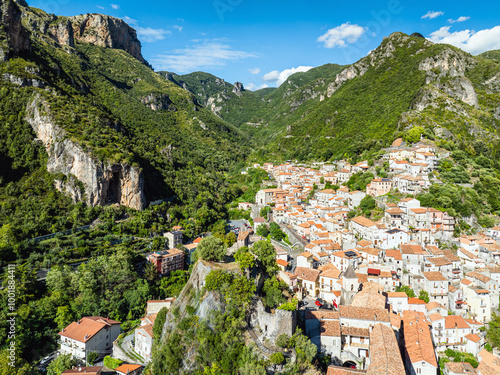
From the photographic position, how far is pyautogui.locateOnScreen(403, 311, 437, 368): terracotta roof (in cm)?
2414

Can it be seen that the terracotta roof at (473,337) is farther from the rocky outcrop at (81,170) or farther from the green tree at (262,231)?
the rocky outcrop at (81,170)

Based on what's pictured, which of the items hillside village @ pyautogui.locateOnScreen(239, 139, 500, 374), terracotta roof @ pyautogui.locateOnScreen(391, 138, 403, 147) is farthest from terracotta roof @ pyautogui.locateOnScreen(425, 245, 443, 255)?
terracotta roof @ pyautogui.locateOnScreen(391, 138, 403, 147)

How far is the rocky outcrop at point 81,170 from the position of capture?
51312mm

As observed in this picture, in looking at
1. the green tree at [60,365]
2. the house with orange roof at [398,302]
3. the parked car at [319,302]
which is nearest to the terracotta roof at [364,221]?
the house with orange roof at [398,302]

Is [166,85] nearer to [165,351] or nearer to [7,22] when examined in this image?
[7,22]

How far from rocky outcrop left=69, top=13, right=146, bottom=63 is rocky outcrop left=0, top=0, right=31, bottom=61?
76716 mm

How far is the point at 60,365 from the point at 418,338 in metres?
29.8

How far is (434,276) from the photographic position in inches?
1304

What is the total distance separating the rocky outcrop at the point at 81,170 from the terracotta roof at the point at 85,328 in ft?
81.7

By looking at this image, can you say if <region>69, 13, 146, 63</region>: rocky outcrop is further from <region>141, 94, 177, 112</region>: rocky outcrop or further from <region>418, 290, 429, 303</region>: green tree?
<region>418, 290, 429, 303</region>: green tree

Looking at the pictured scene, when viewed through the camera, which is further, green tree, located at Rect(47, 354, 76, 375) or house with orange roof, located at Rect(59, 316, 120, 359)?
house with orange roof, located at Rect(59, 316, 120, 359)

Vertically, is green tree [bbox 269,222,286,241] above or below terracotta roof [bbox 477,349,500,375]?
above

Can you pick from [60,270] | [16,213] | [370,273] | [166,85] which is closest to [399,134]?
[370,273]

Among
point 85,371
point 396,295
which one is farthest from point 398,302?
point 85,371
